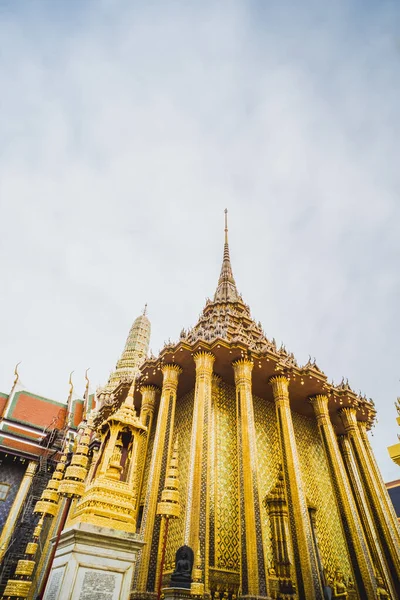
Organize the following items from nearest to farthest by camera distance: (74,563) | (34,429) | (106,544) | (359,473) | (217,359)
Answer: (74,563) < (106,544) < (217,359) < (359,473) < (34,429)

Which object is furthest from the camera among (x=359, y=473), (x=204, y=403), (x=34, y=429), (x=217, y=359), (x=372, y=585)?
(x=34, y=429)

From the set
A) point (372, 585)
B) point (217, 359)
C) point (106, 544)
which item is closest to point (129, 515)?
point (106, 544)

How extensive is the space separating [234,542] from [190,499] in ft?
9.18

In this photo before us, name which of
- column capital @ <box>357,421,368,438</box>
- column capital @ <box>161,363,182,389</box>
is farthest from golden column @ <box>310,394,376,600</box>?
column capital @ <box>161,363,182,389</box>

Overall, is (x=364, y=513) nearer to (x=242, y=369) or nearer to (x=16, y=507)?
(x=242, y=369)

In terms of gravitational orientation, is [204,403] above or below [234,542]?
above

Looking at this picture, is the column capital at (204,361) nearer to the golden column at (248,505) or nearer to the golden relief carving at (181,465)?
the golden column at (248,505)

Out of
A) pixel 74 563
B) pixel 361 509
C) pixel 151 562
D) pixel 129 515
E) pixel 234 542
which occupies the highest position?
pixel 361 509

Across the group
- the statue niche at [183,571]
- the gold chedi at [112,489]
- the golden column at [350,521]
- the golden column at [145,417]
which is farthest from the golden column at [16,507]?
the gold chedi at [112,489]

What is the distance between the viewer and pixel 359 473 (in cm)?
1622

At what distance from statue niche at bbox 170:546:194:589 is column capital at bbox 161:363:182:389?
7.37 metres

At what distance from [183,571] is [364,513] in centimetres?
1083

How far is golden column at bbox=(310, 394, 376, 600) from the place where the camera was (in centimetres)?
1219

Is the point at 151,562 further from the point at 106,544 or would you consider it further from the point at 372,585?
the point at 106,544
